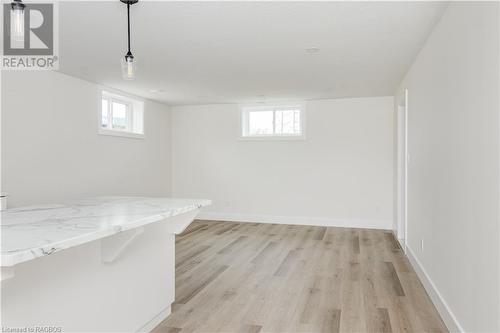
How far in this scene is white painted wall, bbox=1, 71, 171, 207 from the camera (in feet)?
12.7

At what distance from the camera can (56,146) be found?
4.43 meters

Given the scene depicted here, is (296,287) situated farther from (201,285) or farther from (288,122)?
(288,122)

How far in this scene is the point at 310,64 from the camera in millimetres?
4102

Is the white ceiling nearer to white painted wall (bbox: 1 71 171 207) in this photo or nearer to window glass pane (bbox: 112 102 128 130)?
white painted wall (bbox: 1 71 171 207)

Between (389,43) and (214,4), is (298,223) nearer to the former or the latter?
(389,43)

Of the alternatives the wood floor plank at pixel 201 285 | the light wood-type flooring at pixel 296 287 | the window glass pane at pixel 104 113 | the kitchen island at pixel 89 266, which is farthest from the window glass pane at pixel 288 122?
the kitchen island at pixel 89 266

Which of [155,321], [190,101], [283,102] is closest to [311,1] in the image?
[155,321]

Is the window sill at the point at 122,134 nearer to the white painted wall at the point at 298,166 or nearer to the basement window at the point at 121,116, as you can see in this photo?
the basement window at the point at 121,116

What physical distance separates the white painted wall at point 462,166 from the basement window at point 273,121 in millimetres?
3338

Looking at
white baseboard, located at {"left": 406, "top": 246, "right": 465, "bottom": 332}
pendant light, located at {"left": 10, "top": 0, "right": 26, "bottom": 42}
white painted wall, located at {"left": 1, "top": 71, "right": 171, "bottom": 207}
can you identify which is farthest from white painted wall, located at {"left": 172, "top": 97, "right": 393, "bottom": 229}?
pendant light, located at {"left": 10, "top": 0, "right": 26, "bottom": 42}

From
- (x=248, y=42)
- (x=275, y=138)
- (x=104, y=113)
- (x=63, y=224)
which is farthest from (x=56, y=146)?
(x=275, y=138)

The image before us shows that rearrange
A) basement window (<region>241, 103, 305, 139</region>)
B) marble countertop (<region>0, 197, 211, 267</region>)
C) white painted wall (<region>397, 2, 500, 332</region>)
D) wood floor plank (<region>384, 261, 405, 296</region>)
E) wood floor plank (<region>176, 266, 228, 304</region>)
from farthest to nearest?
basement window (<region>241, 103, 305, 139</region>) → wood floor plank (<region>384, 261, 405, 296</region>) → wood floor plank (<region>176, 266, 228, 304</region>) → white painted wall (<region>397, 2, 500, 332</region>) → marble countertop (<region>0, 197, 211, 267</region>)

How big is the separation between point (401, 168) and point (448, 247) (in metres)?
2.65

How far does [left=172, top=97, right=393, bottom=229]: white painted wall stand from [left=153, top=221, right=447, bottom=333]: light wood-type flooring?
1.05 metres
